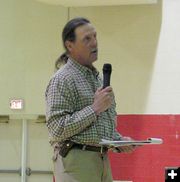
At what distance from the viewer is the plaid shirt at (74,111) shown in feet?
5.23

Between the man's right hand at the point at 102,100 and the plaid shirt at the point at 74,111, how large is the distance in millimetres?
22

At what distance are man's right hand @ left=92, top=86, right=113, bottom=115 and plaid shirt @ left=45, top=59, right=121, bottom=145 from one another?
22 mm

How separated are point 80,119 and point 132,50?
9.80ft

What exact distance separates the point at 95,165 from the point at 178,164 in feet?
9.34

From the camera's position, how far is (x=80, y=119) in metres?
1.58

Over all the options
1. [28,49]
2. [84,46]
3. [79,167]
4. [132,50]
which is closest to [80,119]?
[79,167]

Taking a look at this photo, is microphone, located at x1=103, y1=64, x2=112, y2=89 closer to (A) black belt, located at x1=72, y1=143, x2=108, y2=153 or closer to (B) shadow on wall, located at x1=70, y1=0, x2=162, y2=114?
(A) black belt, located at x1=72, y1=143, x2=108, y2=153

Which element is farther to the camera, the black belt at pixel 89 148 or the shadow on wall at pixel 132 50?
the shadow on wall at pixel 132 50

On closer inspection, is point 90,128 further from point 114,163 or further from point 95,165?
point 114,163

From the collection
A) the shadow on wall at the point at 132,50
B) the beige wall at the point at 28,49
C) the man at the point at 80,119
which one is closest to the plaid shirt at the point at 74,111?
the man at the point at 80,119

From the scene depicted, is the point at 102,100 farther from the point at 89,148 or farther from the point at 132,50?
the point at 132,50

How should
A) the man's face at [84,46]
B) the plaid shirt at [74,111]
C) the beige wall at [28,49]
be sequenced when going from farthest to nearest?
the beige wall at [28,49]
the man's face at [84,46]
the plaid shirt at [74,111]

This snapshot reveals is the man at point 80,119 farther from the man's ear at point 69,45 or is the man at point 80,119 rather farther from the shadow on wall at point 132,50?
the shadow on wall at point 132,50

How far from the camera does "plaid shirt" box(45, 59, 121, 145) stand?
62.7 inches
